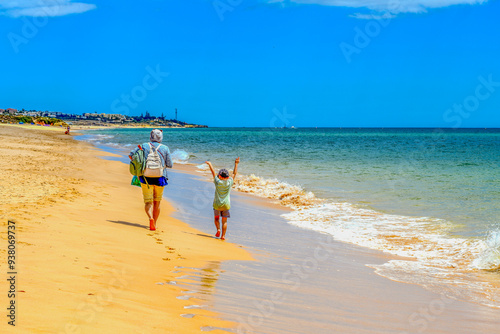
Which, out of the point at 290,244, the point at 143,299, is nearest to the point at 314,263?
the point at 290,244

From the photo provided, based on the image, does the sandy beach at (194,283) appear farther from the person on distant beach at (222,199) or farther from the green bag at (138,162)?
the green bag at (138,162)

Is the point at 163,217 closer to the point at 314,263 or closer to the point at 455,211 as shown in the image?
the point at 314,263

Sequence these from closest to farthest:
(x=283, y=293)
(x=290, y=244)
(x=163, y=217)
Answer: (x=283, y=293) < (x=290, y=244) < (x=163, y=217)

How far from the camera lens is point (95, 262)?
206 inches

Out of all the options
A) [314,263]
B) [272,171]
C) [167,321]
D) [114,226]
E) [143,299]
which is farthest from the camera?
[272,171]

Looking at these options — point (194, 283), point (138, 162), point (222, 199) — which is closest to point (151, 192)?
point (138, 162)

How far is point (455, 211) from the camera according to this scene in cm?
1177

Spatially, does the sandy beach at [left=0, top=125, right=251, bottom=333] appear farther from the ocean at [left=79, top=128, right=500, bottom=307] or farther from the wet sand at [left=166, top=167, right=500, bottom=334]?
the ocean at [left=79, top=128, right=500, bottom=307]

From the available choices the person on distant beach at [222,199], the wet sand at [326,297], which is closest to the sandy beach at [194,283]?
the wet sand at [326,297]

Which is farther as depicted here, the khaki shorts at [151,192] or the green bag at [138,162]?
the khaki shorts at [151,192]

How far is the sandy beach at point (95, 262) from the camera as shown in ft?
11.9

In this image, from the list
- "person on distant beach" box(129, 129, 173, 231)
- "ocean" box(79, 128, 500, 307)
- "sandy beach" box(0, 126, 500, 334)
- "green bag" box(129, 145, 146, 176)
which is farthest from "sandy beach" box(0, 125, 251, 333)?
"ocean" box(79, 128, 500, 307)

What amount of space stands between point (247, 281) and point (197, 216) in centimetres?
514

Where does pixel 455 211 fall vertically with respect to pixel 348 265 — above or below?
above
